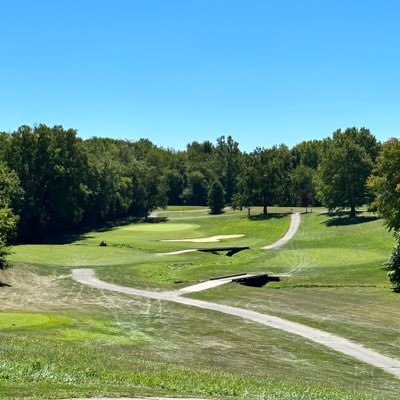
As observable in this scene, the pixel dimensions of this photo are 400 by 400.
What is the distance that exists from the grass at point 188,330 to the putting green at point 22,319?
0.17ft

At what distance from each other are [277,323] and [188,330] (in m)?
5.47

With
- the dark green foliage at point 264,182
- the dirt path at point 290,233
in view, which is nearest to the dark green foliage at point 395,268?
the dirt path at point 290,233

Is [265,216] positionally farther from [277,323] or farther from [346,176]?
[277,323]

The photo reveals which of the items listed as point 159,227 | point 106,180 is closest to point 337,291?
point 159,227

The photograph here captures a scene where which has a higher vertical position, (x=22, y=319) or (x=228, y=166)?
(x=228, y=166)

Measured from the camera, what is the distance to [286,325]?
96.6 ft

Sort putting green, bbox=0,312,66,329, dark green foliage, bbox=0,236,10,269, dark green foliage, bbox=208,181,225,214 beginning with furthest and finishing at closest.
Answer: dark green foliage, bbox=208,181,225,214 → dark green foliage, bbox=0,236,10,269 → putting green, bbox=0,312,66,329

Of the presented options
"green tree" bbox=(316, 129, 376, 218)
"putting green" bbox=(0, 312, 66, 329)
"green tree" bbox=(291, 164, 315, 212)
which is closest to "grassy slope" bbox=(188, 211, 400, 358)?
"putting green" bbox=(0, 312, 66, 329)

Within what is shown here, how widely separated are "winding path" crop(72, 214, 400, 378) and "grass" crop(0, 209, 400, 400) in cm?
82

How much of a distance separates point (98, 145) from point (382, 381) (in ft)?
392

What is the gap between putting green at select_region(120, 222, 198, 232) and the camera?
3873 inches

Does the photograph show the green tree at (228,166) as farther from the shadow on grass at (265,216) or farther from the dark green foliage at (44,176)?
the dark green foliage at (44,176)

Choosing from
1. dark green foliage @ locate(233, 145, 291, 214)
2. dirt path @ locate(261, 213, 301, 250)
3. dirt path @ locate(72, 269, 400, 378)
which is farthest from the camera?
dark green foliage @ locate(233, 145, 291, 214)

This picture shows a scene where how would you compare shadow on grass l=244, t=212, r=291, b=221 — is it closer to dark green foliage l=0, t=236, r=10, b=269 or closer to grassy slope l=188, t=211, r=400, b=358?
grassy slope l=188, t=211, r=400, b=358
